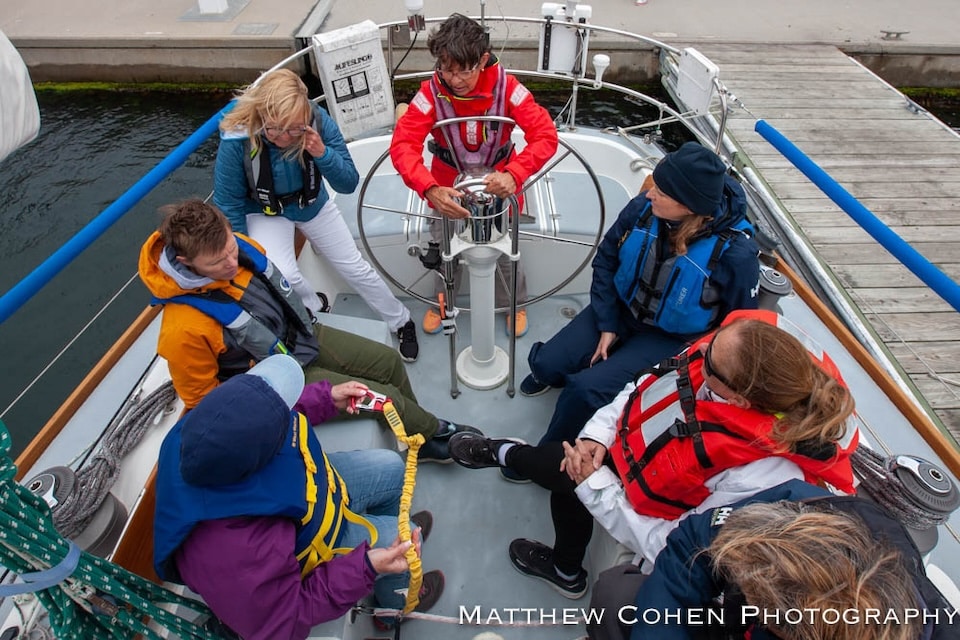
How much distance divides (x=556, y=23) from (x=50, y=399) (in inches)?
180

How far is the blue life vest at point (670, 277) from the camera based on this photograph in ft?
5.74

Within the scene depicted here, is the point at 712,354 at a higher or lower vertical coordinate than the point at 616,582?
higher

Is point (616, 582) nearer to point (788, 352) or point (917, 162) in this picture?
point (788, 352)

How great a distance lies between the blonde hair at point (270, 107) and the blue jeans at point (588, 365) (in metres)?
1.16

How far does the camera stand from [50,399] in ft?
14.9

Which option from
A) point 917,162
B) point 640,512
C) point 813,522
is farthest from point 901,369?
point 813,522

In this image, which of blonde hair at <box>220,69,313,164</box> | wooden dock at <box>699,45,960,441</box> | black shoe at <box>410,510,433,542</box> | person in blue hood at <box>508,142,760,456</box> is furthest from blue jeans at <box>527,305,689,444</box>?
wooden dock at <box>699,45,960,441</box>

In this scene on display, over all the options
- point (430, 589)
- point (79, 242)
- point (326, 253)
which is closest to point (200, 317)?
point (79, 242)

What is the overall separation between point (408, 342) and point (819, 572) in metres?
1.91

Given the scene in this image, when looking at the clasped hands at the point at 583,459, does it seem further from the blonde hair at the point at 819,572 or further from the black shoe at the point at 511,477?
the blonde hair at the point at 819,572

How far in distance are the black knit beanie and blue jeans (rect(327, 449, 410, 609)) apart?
3.61 ft

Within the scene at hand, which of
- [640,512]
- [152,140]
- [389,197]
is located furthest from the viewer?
[152,140]

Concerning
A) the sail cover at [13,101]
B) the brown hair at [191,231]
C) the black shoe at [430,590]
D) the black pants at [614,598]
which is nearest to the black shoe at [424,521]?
the black shoe at [430,590]

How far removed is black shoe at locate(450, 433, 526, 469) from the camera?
6.31ft
